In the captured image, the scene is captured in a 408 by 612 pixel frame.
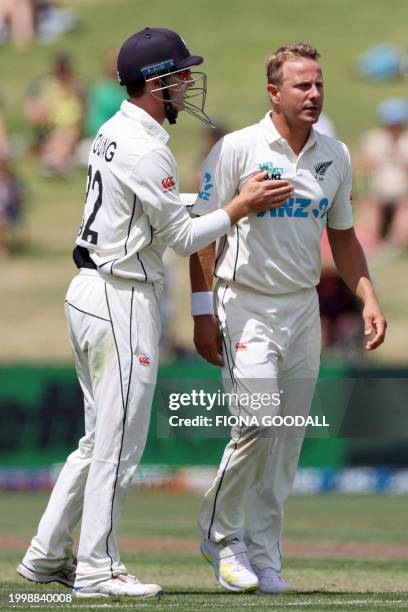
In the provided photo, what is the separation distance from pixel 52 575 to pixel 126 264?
5.07 feet

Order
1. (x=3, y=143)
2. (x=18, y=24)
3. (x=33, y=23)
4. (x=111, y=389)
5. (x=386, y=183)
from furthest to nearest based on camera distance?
(x=33, y=23)
(x=18, y=24)
(x=3, y=143)
(x=386, y=183)
(x=111, y=389)

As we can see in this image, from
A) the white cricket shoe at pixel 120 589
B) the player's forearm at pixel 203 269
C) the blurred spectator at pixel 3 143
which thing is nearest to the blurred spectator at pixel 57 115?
the blurred spectator at pixel 3 143

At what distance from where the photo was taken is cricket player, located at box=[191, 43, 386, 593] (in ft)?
22.1

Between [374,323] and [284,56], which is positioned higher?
[284,56]

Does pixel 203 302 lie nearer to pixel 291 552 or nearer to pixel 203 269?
pixel 203 269

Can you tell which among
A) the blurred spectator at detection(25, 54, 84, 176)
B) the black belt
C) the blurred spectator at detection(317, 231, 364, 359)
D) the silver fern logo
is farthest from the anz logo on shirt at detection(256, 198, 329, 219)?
the blurred spectator at detection(25, 54, 84, 176)

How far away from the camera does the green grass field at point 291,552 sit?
20.9 feet

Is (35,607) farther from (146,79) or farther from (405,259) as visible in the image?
(405,259)

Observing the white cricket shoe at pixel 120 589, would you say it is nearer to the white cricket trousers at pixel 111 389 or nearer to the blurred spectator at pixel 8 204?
the white cricket trousers at pixel 111 389

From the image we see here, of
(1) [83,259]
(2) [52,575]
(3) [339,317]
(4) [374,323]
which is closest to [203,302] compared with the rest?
(1) [83,259]

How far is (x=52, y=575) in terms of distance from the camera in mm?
6773

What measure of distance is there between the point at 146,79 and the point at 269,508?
2135mm

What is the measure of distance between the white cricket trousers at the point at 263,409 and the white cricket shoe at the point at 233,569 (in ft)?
0.15

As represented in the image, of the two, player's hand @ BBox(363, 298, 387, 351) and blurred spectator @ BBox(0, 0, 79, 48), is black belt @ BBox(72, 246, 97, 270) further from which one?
blurred spectator @ BBox(0, 0, 79, 48)
